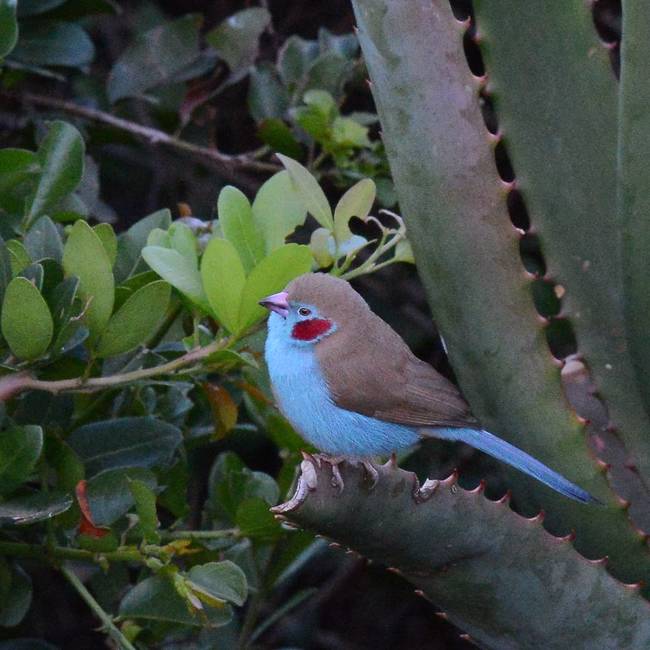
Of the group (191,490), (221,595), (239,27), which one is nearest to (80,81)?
(239,27)

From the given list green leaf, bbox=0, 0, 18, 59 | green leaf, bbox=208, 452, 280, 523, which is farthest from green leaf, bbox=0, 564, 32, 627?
green leaf, bbox=0, 0, 18, 59

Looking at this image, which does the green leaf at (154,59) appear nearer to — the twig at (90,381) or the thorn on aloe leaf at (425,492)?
the twig at (90,381)

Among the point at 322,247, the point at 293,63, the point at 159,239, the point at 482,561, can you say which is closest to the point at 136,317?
the point at 159,239

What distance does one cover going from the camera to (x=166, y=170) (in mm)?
4129

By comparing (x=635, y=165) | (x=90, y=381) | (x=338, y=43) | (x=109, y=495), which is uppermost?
(x=635, y=165)

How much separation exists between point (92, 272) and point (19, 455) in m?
0.34

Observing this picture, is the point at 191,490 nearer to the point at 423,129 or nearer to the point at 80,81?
the point at 80,81

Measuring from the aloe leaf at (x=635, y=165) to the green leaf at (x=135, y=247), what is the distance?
89 centimetres

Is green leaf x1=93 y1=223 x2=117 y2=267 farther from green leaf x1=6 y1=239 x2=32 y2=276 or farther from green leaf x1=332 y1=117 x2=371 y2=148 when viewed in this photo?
green leaf x1=332 y1=117 x2=371 y2=148

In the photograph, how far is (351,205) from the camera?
88.5 inches

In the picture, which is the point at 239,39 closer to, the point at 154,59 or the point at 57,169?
the point at 154,59

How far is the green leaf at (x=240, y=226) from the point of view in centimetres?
214

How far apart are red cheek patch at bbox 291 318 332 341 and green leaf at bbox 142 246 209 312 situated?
0.99 feet

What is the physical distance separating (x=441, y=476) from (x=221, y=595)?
1558mm
